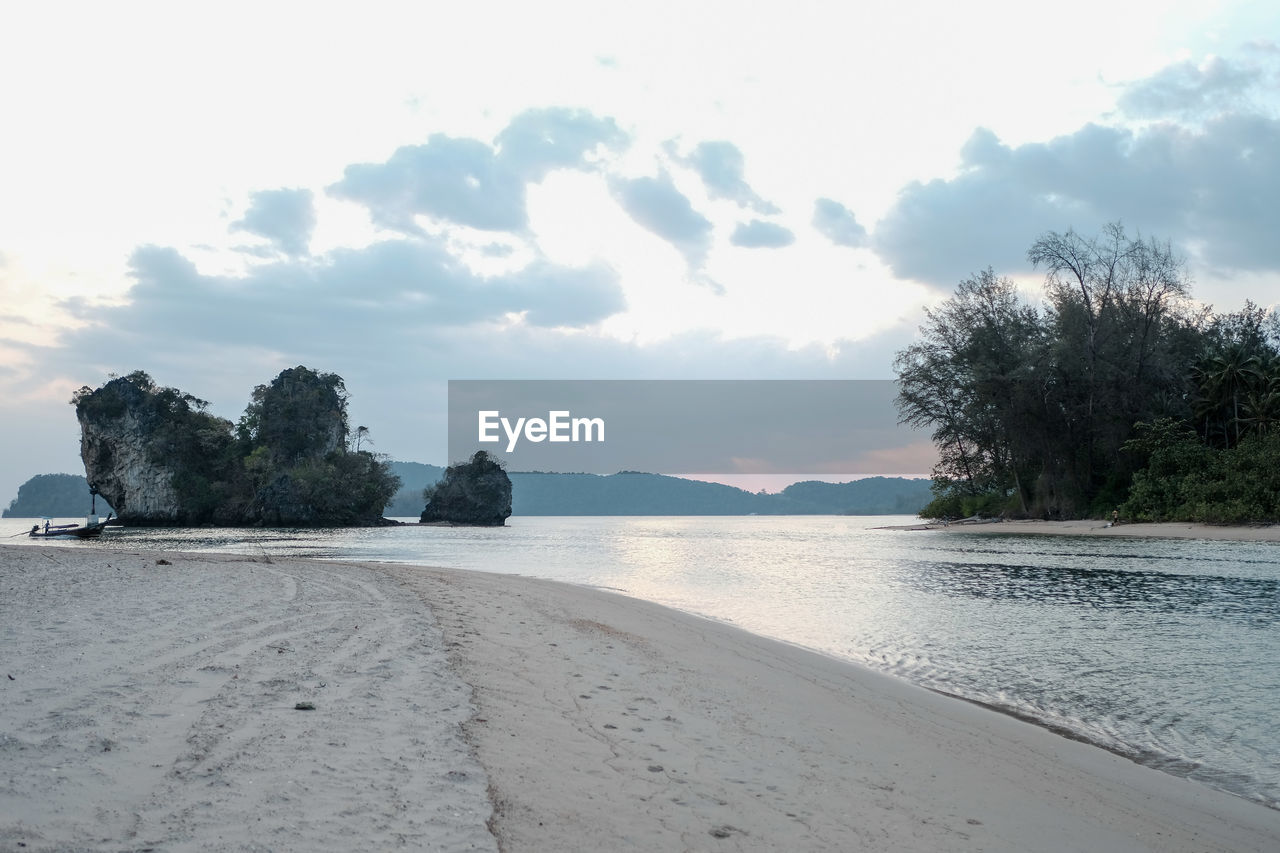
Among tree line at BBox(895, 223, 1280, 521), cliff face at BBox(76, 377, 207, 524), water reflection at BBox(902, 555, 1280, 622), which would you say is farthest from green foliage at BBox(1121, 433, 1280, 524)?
cliff face at BBox(76, 377, 207, 524)

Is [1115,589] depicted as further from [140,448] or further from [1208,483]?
[140,448]

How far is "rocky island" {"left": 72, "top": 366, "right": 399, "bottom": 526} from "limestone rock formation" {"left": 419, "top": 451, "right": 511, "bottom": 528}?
12223 mm

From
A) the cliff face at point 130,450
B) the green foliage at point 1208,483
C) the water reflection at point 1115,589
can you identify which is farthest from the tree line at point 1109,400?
the cliff face at point 130,450

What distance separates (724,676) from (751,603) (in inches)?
395

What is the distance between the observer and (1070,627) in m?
14.0

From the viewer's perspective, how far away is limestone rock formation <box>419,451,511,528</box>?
106m

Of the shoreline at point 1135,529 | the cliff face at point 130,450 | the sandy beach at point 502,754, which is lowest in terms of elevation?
the shoreline at point 1135,529

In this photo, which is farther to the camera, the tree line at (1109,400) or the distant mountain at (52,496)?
the distant mountain at (52,496)

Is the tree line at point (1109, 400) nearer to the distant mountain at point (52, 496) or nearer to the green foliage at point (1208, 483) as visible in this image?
the green foliage at point (1208, 483)

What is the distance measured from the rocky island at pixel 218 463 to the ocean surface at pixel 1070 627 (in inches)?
2461

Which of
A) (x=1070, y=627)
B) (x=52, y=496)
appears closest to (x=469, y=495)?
(x=1070, y=627)

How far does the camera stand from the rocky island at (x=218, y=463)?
8688cm

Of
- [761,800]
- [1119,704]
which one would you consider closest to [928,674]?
[1119,704]

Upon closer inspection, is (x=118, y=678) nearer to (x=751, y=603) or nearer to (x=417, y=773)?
(x=417, y=773)
